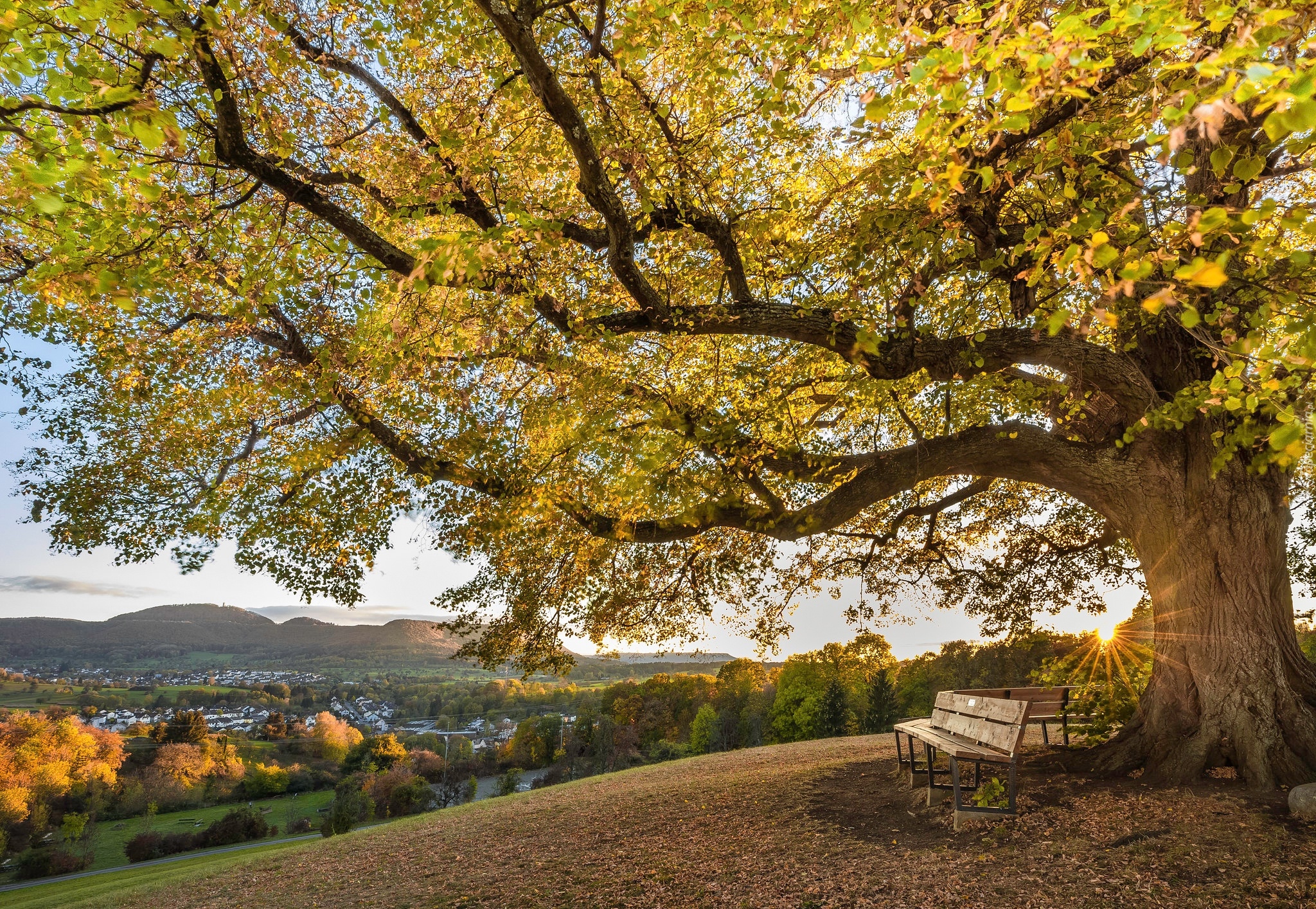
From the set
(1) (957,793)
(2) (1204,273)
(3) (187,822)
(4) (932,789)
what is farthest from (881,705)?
(3) (187,822)

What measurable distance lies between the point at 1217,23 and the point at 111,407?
559 inches

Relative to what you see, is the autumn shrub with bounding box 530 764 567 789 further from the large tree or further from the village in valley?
the large tree

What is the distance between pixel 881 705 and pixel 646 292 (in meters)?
40.2

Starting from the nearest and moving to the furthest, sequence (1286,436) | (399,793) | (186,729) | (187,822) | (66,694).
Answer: (1286,436), (399,793), (187,822), (186,729), (66,694)

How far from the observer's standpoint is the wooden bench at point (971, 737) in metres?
5.62

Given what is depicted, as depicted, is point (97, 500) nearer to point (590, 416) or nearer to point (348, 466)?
point (348, 466)

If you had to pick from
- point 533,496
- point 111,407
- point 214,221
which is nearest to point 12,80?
point 214,221

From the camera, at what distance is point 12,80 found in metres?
4.12

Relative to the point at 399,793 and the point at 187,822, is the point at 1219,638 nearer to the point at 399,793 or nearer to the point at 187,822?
the point at 399,793

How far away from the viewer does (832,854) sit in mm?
5648

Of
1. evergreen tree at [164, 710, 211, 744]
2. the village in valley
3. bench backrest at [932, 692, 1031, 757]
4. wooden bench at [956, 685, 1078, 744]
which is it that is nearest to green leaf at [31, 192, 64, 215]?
the village in valley

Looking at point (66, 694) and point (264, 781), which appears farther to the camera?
point (66, 694)

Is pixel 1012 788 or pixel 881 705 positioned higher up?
pixel 1012 788

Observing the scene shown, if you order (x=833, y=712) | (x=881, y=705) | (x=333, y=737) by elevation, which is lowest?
(x=333, y=737)
